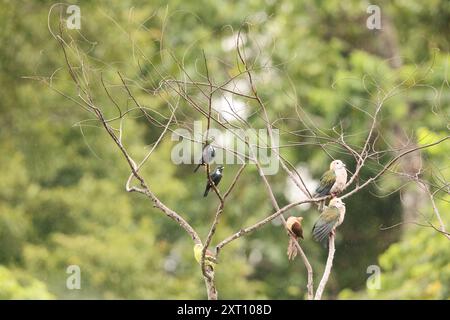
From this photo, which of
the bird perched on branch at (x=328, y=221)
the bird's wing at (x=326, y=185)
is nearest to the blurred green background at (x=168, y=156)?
the bird's wing at (x=326, y=185)

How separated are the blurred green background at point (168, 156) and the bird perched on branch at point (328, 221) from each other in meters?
6.88

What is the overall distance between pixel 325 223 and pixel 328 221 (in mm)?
13

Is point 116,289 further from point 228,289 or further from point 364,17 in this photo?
point 364,17

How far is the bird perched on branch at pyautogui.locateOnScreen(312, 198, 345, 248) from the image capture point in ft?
11.4

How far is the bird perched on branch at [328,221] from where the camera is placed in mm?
3488

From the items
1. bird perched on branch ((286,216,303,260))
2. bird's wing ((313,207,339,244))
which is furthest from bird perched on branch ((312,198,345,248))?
bird perched on branch ((286,216,303,260))

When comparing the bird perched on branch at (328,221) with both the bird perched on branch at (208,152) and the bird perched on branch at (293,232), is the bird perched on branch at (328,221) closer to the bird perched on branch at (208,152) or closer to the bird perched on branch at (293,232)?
the bird perched on branch at (293,232)

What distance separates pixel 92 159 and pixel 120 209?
78cm

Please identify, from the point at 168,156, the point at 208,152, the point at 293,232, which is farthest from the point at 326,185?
the point at 168,156

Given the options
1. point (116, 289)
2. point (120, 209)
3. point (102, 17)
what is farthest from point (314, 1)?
point (116, 289)

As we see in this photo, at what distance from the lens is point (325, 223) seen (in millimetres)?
3484

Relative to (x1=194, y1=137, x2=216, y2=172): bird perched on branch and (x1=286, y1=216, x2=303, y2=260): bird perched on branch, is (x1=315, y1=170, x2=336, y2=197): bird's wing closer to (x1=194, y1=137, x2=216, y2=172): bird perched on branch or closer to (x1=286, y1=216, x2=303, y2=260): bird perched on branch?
(x1=286, y1=216, x2=303, y2=260): bird perched on branch

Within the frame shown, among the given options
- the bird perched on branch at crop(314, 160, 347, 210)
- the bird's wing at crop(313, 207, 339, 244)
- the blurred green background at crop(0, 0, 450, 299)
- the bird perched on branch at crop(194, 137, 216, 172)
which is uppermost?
the blurred green background at crop(0, 0, 450, 299)

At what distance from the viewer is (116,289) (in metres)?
11.4
